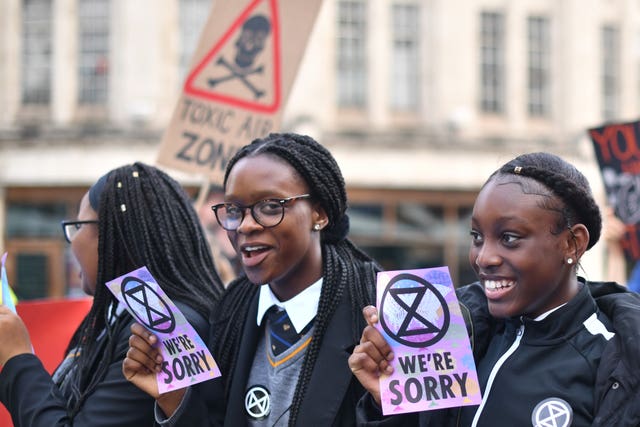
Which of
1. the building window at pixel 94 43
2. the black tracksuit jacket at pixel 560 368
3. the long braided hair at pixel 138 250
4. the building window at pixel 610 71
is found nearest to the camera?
the black tracksuit jacket at pixel 560 368

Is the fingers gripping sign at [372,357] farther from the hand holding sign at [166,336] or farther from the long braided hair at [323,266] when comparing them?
the hand holding sign at [166,336]

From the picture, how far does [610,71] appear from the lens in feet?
60.1

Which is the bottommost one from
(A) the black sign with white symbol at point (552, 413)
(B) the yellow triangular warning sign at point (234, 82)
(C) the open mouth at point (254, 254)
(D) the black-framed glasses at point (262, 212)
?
(A) the black sign with white symbol at point (552, 413)

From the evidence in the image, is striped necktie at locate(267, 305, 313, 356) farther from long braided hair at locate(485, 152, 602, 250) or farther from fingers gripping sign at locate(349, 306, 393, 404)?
long braided hair at locate(485, 152, 602, 250)

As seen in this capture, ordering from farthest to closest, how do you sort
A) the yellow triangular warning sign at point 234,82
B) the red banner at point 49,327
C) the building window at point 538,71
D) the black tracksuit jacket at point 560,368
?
1. the building window at point 538,71
2. the yellow triangular warning sign at point 234,82
3. the red banner at point 49,327
4. the black tracksuit jacket at point 560,368

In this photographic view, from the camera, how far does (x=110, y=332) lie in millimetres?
2699

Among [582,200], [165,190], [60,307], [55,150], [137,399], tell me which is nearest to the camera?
[582,200]

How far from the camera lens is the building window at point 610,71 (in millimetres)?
18203

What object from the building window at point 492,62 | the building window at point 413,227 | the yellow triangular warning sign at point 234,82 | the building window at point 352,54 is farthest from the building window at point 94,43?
the yellow triangular warning sign at point 234,82

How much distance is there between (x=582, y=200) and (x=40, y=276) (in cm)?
1563

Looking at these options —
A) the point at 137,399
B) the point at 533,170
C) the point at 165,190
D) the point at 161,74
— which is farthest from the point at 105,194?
the point at 161,74

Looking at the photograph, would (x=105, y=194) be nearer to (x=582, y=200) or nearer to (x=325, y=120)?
(x=582, y=200)

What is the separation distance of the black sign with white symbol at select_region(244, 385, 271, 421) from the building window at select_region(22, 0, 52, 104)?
15.4 m

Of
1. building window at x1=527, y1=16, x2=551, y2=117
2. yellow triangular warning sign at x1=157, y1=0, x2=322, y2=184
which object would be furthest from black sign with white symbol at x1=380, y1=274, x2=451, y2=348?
building window at x1=527, y1=16, x2=551, y2=117
